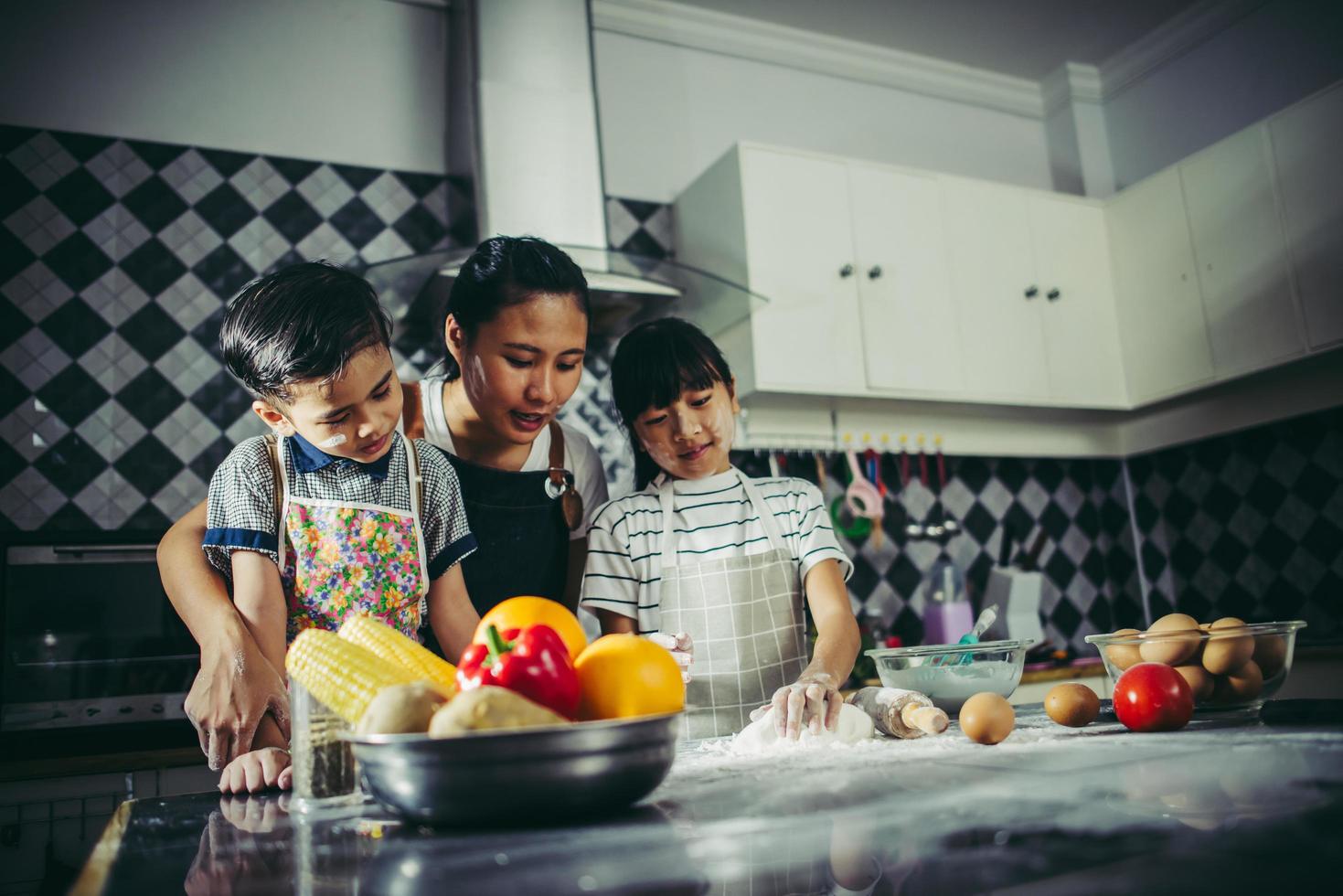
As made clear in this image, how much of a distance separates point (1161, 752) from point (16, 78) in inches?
109

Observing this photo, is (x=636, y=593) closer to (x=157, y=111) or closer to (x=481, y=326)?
(x=481, y=326)

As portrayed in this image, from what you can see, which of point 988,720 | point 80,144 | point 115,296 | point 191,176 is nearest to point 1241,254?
point 988,720

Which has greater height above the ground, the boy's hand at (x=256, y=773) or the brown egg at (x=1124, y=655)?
the brown egg at (x=1124, y=655)

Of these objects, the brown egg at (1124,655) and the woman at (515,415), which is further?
the woman at (515,415)

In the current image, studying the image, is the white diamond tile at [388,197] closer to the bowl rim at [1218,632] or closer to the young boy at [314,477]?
the young boy at [314,477]

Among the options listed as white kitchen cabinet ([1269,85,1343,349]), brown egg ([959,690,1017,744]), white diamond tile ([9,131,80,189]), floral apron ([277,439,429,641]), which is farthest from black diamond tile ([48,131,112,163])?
white kitchen cabinet ([1269,85,1343,349])

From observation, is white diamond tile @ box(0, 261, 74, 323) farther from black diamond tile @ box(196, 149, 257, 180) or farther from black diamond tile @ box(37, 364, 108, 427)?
black diamond tile @ box(196, 149, 257, 180)

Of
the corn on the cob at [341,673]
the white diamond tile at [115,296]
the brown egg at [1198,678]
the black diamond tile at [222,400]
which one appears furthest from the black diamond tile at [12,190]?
the brown egg at [1198,678]

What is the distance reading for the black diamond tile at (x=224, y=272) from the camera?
2.37 m

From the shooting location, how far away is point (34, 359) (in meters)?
2.20

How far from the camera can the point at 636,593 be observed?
1.53 metres

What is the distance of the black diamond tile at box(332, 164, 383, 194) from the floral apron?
1.66 m

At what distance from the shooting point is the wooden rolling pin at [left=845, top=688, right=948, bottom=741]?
90cm

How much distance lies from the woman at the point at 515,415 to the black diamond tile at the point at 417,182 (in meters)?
1.20
